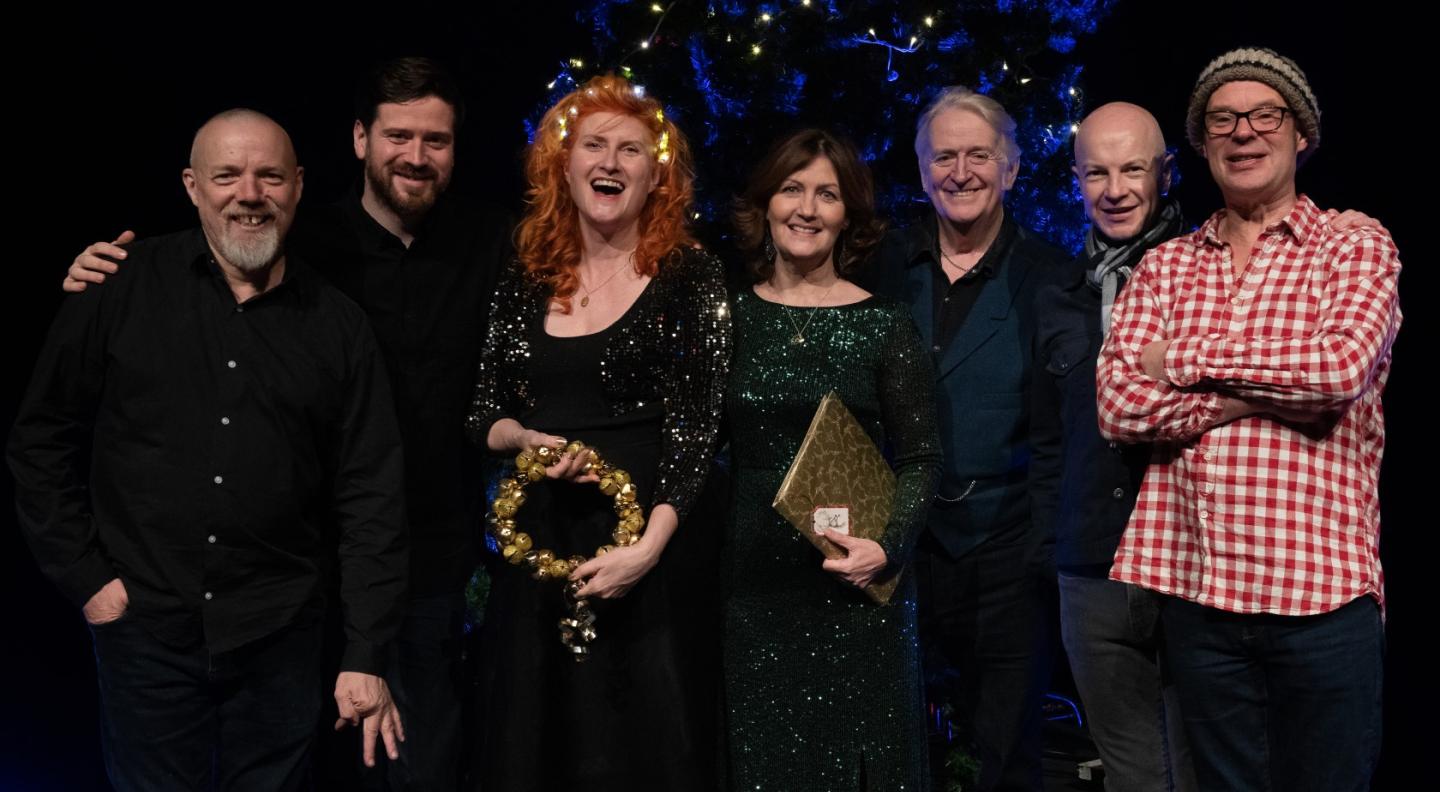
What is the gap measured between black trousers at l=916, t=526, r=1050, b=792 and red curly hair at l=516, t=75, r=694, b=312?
106 cm

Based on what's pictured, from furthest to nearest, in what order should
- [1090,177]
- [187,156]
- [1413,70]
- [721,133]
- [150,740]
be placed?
[187,156]
[1413,70]
[721,133]
[1090,177]
[150,740]

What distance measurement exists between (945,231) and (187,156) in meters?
2.76

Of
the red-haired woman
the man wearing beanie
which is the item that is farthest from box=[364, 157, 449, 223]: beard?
the man wearing beanie

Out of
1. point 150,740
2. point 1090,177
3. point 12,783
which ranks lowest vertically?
point 12,783

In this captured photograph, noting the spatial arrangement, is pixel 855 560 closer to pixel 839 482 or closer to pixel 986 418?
pixel 839 482

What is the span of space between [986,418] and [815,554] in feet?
2.16

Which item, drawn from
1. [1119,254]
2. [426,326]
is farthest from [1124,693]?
[426,326]

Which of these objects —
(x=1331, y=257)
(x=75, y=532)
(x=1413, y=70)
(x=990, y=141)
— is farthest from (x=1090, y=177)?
(x=75, y=532)

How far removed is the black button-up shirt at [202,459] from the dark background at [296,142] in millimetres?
1896

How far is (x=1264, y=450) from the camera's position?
2488mm

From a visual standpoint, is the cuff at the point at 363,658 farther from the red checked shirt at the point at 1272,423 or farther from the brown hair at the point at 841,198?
the red checked shirt at the point at 1272,423

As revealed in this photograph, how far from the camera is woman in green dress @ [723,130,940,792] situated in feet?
9.95

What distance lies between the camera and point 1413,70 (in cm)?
448

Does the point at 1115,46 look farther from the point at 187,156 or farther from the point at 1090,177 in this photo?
the point at 187,156
